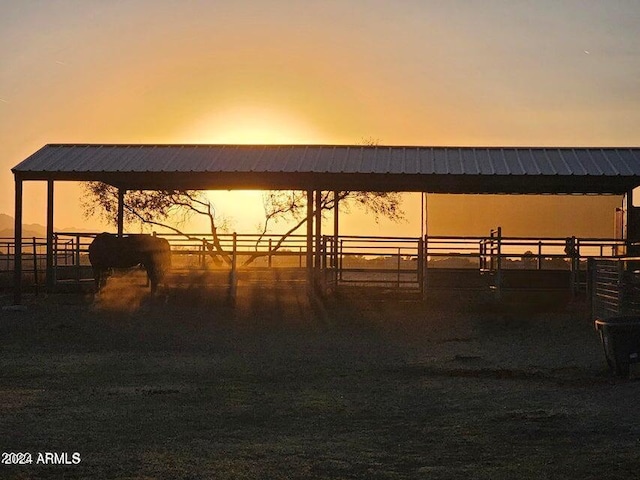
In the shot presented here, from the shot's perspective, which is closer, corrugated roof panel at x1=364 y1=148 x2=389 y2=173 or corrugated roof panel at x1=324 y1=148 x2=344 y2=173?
corrugated roof panel at x1=364 y1=148 x2=389 y2=173

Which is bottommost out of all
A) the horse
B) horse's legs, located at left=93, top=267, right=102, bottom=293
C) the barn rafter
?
horse's legs, located at left=93, top=267, right=102, bottom=293

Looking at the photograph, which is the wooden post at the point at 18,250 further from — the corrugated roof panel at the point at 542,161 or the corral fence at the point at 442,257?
the corrugated roof panel at the point at 542,161

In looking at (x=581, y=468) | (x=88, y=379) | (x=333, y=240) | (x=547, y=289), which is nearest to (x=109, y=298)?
(x=333, y=240)

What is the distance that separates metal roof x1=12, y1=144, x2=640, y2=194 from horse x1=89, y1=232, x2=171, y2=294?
142 centimetres

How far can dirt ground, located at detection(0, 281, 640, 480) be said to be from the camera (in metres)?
6.89

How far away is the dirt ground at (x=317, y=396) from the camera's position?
6895mm

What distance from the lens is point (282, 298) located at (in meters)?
21.9

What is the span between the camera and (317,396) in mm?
10172

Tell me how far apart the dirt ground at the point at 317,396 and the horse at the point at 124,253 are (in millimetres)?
3737

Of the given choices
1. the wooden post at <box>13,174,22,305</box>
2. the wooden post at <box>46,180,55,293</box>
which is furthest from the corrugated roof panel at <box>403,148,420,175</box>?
the wooden post at <box>13,174,22,305</box>

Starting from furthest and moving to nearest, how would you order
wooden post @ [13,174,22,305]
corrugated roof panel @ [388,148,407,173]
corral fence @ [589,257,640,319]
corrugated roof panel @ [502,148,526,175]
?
1. corrugated roof panel @ [388,148,407,173]
2. corrugated roof panel @ [502,148,526,175]
3. wooden post @ [13,174,22,305]
4. corral fence @ [589,257,640,319]

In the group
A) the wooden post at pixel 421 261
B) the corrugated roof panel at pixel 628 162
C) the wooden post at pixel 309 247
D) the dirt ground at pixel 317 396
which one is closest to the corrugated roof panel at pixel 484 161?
the wooden post at pixel 421 261

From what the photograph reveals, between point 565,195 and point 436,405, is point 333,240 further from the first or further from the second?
point 436,405

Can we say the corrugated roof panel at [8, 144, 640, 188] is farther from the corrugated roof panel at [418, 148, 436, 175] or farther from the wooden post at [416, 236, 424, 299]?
the wooden post at [416, 236, 424, 299]
